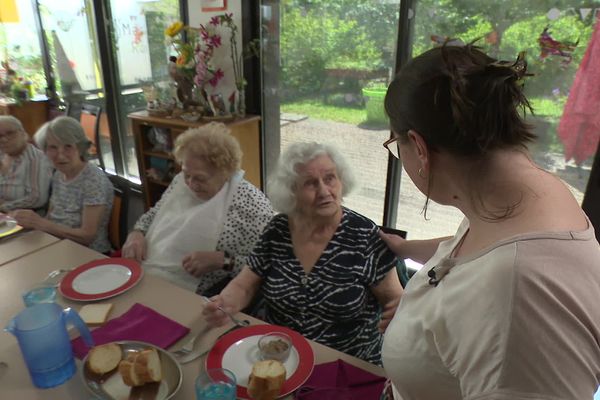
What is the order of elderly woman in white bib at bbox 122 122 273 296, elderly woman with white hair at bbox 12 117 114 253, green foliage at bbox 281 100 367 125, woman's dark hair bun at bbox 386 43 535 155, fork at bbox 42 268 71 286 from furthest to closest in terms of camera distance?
green foliage at bbox 281 100 367 125 → elderly woman with white hair at bbox 12 117 114 253 → elderly woman in white bib at bbox 122 122 273 296 → fork at bbox 42 268 71 286 → woman's dark hair bun at bbox 386 43 535 155

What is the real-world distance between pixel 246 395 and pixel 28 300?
2.67 ft

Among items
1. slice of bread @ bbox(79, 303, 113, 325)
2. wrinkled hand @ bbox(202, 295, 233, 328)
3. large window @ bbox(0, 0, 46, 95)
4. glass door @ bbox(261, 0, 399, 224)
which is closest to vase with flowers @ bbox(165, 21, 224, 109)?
glass door @ bbox(261, 0, 399, 224)

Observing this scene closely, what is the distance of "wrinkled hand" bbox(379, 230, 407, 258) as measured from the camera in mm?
1398

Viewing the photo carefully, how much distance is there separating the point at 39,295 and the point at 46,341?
1.47 feet

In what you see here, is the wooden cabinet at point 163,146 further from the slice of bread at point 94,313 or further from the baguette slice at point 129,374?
the baguette slice at point 129,374

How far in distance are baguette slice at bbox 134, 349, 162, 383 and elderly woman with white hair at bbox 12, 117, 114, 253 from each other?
126cm

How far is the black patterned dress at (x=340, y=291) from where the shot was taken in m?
1.36

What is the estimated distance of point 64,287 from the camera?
1.41m

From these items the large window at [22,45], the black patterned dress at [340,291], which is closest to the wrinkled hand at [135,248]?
the black patterned dress at [340,291]

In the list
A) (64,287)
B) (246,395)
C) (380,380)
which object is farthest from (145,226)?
(380,380)

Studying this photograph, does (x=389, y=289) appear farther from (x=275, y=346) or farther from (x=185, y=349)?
(x=185, y=349)

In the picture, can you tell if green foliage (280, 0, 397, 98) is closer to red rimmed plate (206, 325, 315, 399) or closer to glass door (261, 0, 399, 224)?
glass door (261, 0, 399, 224)

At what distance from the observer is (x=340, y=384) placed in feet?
3.28

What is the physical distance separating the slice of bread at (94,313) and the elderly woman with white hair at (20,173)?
1328 mm
